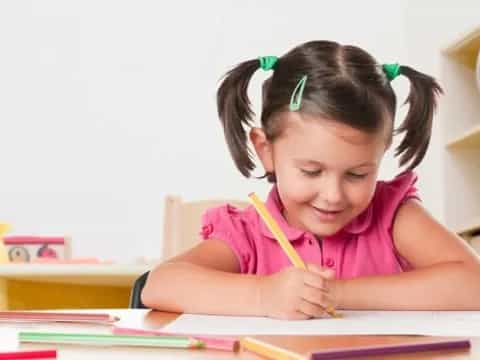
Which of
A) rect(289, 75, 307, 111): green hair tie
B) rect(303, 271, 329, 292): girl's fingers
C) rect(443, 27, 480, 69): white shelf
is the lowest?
rect(303, 271, 329, 292): girl's fingers

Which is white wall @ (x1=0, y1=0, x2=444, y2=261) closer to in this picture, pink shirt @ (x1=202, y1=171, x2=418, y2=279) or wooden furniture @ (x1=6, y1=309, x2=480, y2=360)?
pink shirt @ (x1=202, y1=171, x2=418, y2=279)

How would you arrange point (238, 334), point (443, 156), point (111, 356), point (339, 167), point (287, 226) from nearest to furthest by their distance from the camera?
point (111, 356) → point (238, 334) → point (339, 167) → point (287, 226) → point (443, 156)

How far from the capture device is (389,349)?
0.48 m

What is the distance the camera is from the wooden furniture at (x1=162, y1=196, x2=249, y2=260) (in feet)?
5.88

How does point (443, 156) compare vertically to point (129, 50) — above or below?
below

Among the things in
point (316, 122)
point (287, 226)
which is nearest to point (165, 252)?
point (287, 226)

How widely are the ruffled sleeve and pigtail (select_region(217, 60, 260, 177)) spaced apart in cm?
8

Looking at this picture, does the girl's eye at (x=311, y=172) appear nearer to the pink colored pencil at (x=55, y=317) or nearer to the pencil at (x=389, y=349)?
the pink colored pencil at (x=55, y=317)

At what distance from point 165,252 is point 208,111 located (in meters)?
1.31

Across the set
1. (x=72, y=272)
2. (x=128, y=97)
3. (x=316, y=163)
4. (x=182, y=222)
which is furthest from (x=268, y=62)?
(x=128, y=97)

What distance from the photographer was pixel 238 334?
63 cm

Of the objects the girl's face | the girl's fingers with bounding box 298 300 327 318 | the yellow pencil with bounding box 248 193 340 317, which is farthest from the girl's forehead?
the girl's fingers with bounding box 298 300 327 318

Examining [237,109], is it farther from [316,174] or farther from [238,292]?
[238,292]

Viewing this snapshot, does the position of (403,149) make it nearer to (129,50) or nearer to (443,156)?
(443,156)
